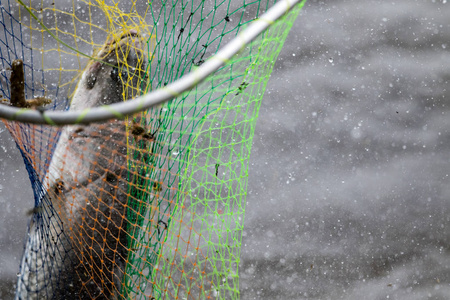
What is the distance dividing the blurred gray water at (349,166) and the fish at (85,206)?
1.76 meters

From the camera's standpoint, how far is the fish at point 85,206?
3354 millimetres

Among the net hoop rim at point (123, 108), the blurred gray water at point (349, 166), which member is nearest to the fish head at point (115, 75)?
the net hoop rim at point (123, 108)

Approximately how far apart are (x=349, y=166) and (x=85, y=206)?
10.2ft

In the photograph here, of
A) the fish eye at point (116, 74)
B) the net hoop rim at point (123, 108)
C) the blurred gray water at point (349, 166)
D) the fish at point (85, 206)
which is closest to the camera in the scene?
the net hoop rim at point (123, 108)

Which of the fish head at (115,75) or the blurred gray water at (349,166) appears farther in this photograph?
the blurred gray water at (349,166)

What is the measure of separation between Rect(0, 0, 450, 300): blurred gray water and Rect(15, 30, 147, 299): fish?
1757mm

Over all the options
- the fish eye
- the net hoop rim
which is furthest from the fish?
the net hoop rim

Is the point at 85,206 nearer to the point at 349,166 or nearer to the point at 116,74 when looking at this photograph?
the point at 116,74

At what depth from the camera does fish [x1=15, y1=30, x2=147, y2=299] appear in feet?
11.0

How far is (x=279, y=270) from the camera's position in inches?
198

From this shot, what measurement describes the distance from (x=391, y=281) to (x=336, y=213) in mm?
945

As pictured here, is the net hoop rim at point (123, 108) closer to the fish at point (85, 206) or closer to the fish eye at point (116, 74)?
the fish at point (85, 206)

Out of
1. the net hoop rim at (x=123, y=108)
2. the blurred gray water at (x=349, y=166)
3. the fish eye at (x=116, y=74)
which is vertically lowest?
the blurred gray water at (x=349, y=166)

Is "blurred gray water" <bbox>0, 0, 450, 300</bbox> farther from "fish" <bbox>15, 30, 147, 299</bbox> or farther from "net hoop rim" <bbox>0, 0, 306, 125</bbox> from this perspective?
"net hoop rim" <bbox>0, 0, 306, 125</bbox>
